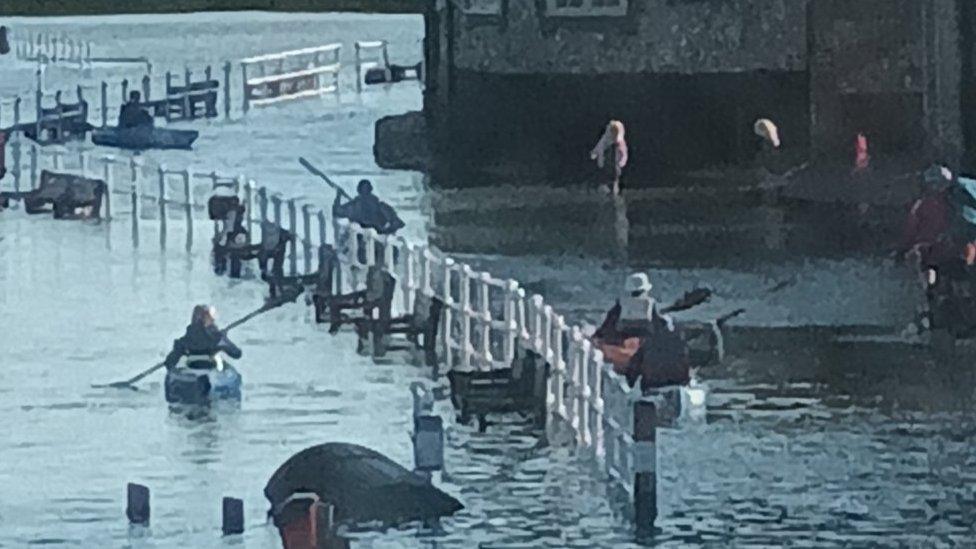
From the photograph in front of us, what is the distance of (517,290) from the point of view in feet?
68.0

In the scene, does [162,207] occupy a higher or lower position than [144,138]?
lower

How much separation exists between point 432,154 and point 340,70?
693 inches

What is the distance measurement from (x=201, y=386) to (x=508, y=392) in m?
2.46

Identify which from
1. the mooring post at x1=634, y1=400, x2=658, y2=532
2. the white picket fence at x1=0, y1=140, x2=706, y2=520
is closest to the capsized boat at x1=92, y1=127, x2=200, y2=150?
the white picket fence at x1=0, y1=140, x2=706, y2=520

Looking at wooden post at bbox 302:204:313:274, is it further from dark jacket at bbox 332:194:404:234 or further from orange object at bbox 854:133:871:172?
orange object at bbox 854:133:871:172

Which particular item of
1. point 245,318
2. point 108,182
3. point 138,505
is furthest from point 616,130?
point 138,505

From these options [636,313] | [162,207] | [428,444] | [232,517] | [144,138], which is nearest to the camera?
[232,517]

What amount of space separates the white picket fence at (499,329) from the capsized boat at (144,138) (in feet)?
31.7

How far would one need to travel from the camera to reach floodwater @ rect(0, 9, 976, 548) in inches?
658

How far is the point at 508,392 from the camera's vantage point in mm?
19625

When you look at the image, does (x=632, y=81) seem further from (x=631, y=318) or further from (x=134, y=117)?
(x=631, y=318)

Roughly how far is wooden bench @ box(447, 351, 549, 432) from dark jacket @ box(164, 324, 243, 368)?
2.35 metres

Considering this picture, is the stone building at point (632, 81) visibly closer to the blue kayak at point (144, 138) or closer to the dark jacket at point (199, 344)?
the blue kayak at point (144, 138)

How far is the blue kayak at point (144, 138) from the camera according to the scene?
41750 millimetres
